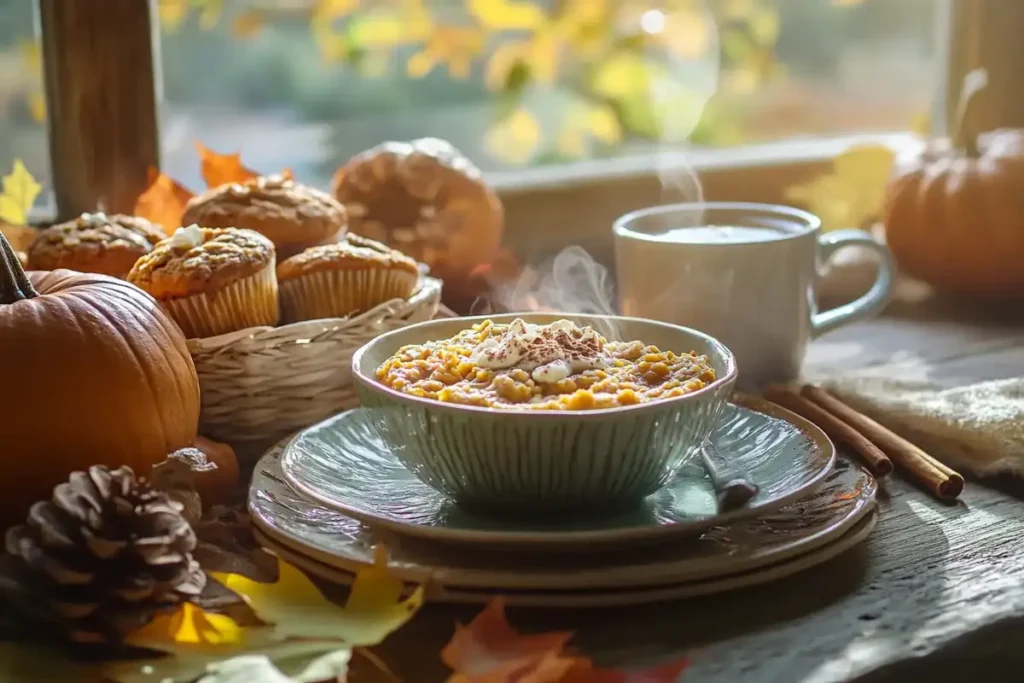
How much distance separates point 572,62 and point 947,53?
2.05 ft

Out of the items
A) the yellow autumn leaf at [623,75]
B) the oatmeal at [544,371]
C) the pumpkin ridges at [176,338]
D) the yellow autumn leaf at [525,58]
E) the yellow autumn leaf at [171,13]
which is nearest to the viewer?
the oatmeal at [544,371]

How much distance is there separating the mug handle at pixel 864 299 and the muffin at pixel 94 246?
0.67 meters

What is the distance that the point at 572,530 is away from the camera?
28.0 inches

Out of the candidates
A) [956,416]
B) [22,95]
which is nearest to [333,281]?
[956,416]

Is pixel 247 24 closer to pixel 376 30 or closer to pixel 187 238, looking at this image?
pixel 376 30

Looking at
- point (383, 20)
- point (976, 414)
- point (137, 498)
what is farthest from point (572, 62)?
point (137, 498)

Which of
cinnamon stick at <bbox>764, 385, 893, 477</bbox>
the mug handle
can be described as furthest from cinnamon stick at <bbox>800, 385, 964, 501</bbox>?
the mug handle

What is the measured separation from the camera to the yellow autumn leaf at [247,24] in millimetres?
1697

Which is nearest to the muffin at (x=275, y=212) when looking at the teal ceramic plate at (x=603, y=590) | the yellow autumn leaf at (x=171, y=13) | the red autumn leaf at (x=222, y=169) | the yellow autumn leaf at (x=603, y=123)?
the red autumn leaf at (x=222, y=169)

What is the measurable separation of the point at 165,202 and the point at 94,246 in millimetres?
205

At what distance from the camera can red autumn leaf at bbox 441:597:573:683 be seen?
0.60 m

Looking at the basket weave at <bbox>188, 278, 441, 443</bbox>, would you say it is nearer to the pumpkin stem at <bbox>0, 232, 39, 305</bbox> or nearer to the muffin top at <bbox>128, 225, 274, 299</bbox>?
the muffin top at <bbox>128, 225, 274, 299</bbox>

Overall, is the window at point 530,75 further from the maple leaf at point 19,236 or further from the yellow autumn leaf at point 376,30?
the maple leaf at point 19,236

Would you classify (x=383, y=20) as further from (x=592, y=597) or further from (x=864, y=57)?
(x=592, y=597)
